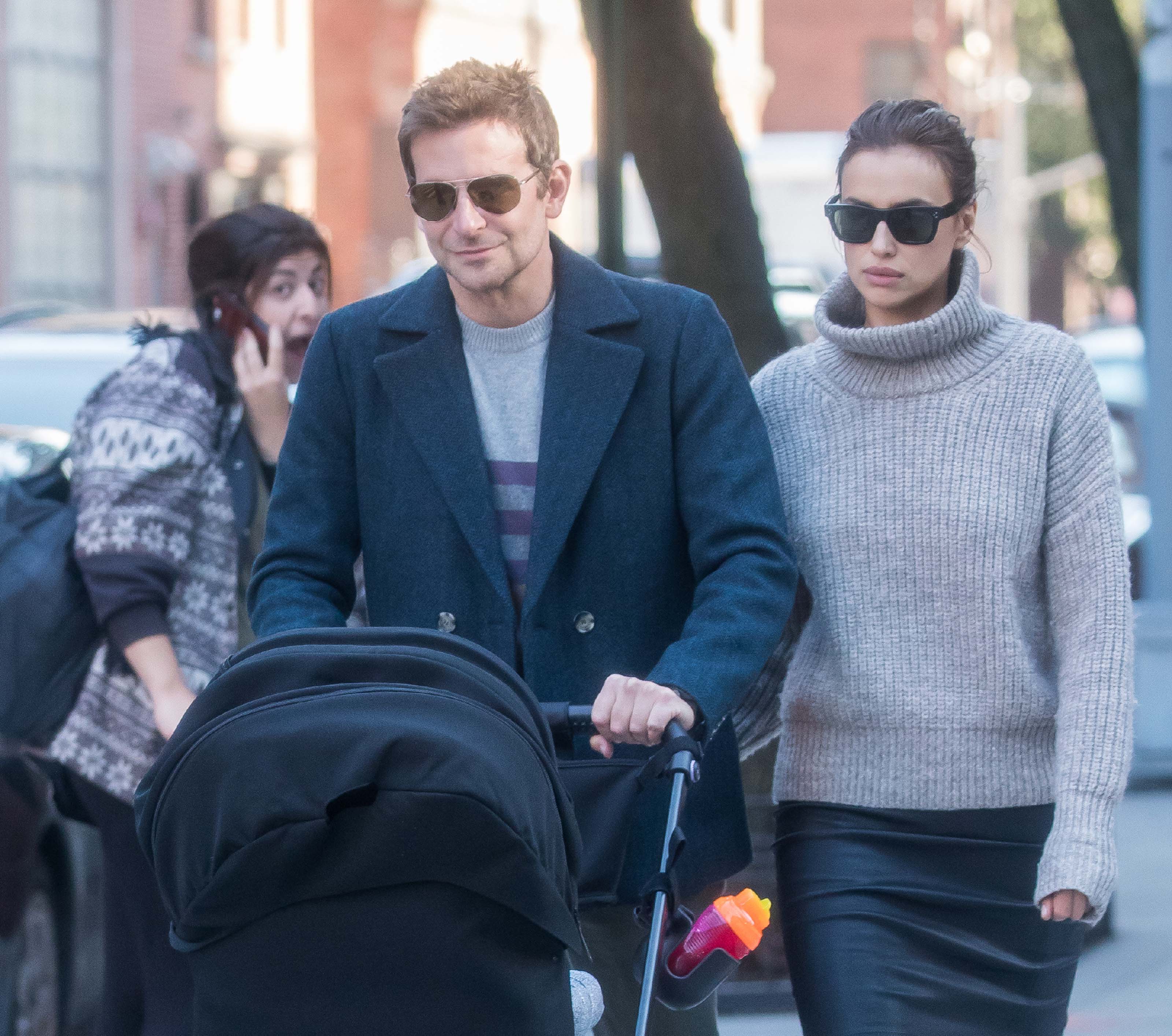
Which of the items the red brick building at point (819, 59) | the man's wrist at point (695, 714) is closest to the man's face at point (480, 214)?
the man's wrist at point (695, 714)

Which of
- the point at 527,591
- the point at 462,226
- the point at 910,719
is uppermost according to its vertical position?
the point at 462,226

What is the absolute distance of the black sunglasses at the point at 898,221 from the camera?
3.22 metres

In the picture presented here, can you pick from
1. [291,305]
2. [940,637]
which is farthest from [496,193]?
[291,305]

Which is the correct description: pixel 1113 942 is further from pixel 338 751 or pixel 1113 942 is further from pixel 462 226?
pixel 338 751

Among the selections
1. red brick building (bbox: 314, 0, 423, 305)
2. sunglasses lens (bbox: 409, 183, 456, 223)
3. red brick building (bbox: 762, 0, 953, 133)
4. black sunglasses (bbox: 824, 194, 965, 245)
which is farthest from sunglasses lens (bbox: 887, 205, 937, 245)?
red brick building (bbox: 762, 0, 953, 133)

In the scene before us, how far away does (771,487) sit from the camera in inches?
125

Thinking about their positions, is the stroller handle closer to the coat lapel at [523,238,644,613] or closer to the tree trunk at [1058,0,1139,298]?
the coat lapel at [523,238,644,613]

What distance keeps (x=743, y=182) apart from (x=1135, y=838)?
3179 mm

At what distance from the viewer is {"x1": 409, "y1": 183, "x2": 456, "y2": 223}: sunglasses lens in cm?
305

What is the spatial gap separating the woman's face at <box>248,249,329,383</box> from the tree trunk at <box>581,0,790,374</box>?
2.50m

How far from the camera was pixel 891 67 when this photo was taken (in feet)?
179

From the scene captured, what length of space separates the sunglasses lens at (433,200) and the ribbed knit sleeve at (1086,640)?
3.19 feet

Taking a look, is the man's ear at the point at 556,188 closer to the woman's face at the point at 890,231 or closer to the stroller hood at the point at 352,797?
the woman's face at the point at 890,231

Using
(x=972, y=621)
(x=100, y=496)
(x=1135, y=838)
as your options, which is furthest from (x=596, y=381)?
(x=1135, y=838)
